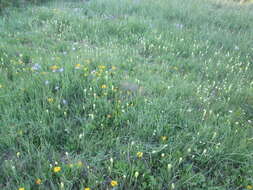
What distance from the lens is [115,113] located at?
255 cm

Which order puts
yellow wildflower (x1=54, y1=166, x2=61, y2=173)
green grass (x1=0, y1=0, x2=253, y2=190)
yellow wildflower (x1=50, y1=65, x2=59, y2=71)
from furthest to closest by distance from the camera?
yellow wildflower (x1=50, y1=65, x2=59, y2=71)
green grass (x1=0, y1=0, x2=253, y2=190)
yellow wildflower (x1=54, y1=166, x2=61, y2=173)

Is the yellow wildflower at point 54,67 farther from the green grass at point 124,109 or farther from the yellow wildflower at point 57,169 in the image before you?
the yellow wildflower at point 57,169

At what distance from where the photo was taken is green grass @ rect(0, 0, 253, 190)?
6.61 feet

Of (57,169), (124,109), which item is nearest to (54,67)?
(124,109)

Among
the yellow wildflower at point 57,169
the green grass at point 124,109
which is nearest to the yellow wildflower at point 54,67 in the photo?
the green grass at point 124,109

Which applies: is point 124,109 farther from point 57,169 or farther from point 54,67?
point 54,67

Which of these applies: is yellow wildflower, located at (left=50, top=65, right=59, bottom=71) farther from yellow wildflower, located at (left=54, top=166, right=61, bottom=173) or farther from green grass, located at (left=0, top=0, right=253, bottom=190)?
yellow wildflower, located at (left=54, top=166, right=61, bottom=173)

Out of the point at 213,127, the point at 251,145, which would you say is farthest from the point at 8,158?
the point at 251,145

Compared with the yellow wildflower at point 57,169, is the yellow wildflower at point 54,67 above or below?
above

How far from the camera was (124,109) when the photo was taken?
2.61m

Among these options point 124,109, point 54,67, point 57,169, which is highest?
point 54,67

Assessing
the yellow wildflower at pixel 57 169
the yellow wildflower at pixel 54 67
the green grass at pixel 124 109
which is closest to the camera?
the yellow wildflower at pixel 57 169

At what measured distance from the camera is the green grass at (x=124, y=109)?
2014 millimetres

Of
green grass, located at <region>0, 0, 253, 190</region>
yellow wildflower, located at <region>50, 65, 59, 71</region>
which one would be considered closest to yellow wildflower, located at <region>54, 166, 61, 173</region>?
green grass, located at <region>0, 0, 253, 190</region>
